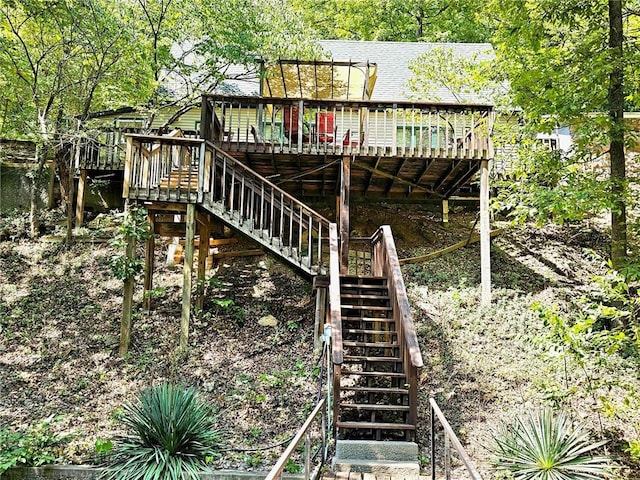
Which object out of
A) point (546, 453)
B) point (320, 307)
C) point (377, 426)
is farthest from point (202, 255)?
point (546, 453)

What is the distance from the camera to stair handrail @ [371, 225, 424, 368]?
19.5 ft

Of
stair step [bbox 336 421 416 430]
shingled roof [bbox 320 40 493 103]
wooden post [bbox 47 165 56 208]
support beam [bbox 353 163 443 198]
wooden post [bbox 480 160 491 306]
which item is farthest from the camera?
shingled roof [bbox 320 40 493 103]

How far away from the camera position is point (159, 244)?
1308cm

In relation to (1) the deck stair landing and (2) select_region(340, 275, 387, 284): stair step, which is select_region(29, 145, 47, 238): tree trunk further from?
(1) the deck stair landing

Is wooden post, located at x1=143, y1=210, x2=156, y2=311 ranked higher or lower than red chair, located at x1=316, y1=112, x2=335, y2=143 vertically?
lower

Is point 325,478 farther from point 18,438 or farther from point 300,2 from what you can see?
point 300,2

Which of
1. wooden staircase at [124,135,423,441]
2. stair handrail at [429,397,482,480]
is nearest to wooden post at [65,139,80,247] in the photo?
wooden staircase at [124,135,423,441]

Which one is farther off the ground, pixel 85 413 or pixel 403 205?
pixel 403 205

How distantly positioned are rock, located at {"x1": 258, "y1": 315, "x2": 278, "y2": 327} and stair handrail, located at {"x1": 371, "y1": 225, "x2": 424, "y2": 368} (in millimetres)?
2057

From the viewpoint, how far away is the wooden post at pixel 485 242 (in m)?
9.52

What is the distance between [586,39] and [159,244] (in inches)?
410

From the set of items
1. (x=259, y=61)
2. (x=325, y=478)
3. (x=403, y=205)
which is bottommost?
(x=325, y=478)

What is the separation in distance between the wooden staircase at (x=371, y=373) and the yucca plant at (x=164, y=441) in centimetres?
162

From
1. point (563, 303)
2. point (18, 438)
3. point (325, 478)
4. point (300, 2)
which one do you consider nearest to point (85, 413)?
point (18, 438)
